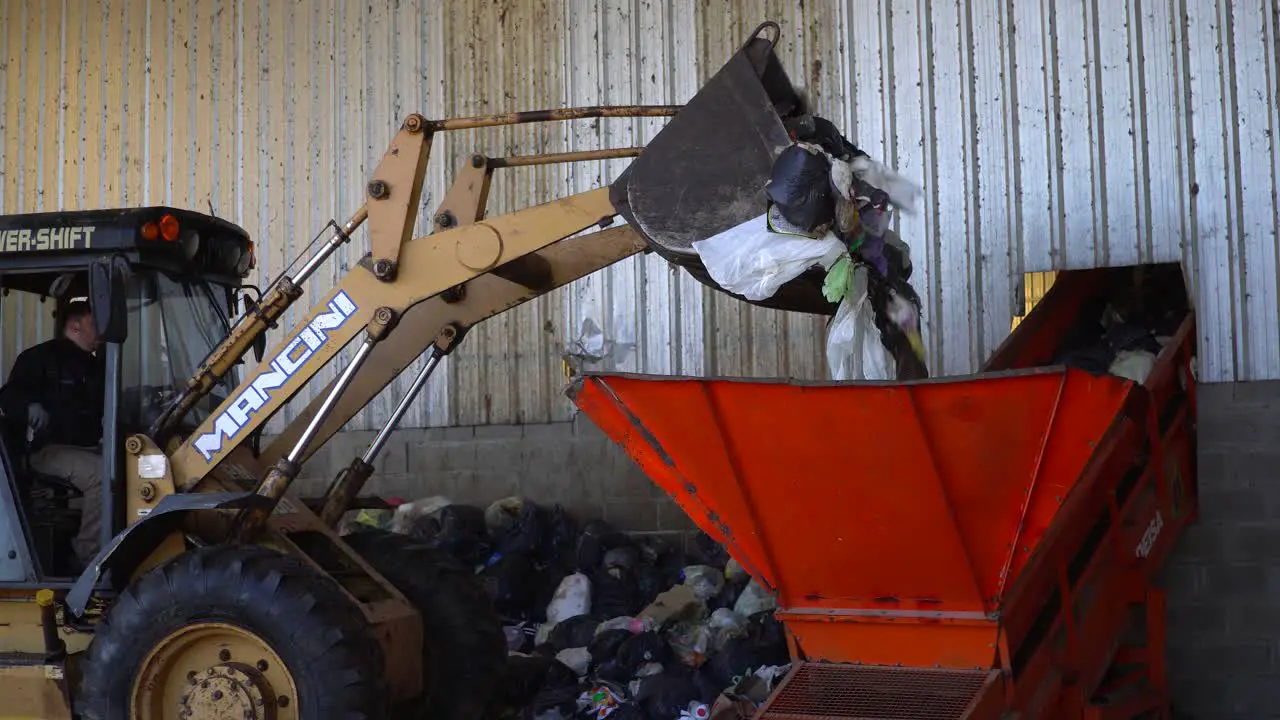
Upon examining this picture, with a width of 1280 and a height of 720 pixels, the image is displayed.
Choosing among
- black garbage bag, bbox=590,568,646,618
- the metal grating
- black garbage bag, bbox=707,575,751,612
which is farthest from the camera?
black garbage bag, bbox=590,568,646,618

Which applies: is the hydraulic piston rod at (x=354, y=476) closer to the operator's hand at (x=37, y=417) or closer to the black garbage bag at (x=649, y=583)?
the operator's hand at (x=37, y=417)

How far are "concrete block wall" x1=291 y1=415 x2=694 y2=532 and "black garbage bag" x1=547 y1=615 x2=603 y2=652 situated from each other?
149 cm

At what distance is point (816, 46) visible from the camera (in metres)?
9.42

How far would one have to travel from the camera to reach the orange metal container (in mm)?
4562

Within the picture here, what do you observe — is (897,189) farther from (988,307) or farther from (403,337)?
(988,307)

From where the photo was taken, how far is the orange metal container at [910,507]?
456 centimetres

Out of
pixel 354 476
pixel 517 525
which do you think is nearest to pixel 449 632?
pixel 354 476

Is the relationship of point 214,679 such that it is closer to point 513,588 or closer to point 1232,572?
point 513,588

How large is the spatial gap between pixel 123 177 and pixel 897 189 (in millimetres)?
8507

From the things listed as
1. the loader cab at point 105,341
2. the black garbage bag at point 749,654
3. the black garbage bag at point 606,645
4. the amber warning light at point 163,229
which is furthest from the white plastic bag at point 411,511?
the amber warning light at point 163,229

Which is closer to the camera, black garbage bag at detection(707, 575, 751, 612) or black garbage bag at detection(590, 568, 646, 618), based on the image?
black garbage bag at detection(707, 575, 751, 612)

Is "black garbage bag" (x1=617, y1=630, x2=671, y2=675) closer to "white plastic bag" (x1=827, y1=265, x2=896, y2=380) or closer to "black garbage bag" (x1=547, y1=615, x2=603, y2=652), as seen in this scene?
"black garbage bag" (x1=547, y1=615, x2=603, y2=652)

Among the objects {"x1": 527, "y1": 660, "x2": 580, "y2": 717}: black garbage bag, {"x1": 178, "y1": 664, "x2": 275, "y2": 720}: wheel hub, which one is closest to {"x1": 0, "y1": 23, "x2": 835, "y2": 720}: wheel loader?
{"x1": 178, "y1": 664, "x2": 275, "y2": 720}: wheel hub

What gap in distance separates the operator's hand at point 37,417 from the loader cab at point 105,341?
0.05m
